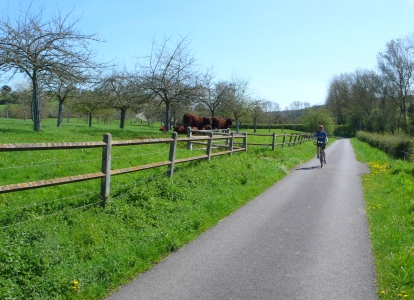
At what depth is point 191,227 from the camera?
6.53 m

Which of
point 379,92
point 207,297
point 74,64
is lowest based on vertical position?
point 207,297

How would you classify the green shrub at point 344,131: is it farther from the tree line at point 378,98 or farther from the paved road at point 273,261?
the paved road at point 273,261

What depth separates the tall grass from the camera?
4.16 metres

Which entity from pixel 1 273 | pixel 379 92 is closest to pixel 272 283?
pixel 1 273

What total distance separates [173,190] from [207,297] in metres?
4.12

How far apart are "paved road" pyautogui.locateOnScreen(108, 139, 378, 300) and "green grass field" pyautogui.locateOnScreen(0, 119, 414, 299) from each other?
25 centimetres

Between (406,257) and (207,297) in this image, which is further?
(406,257)

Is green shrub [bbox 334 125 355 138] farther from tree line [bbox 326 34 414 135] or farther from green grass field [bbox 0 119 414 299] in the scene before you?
green grass field [bbox 0 119 414 299]

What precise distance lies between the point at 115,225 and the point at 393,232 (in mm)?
4682

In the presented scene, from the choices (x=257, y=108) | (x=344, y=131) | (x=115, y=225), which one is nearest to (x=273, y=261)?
(x=115, y=225)

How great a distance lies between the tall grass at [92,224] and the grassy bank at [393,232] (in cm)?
287

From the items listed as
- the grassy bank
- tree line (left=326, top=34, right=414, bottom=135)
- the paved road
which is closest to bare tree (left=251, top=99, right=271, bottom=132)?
tree line (left=326, top=34, right=414, bottom=135)

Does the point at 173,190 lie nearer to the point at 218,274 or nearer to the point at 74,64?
the point at 218,274

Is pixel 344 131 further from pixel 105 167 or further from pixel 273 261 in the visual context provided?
pixel 273 261
